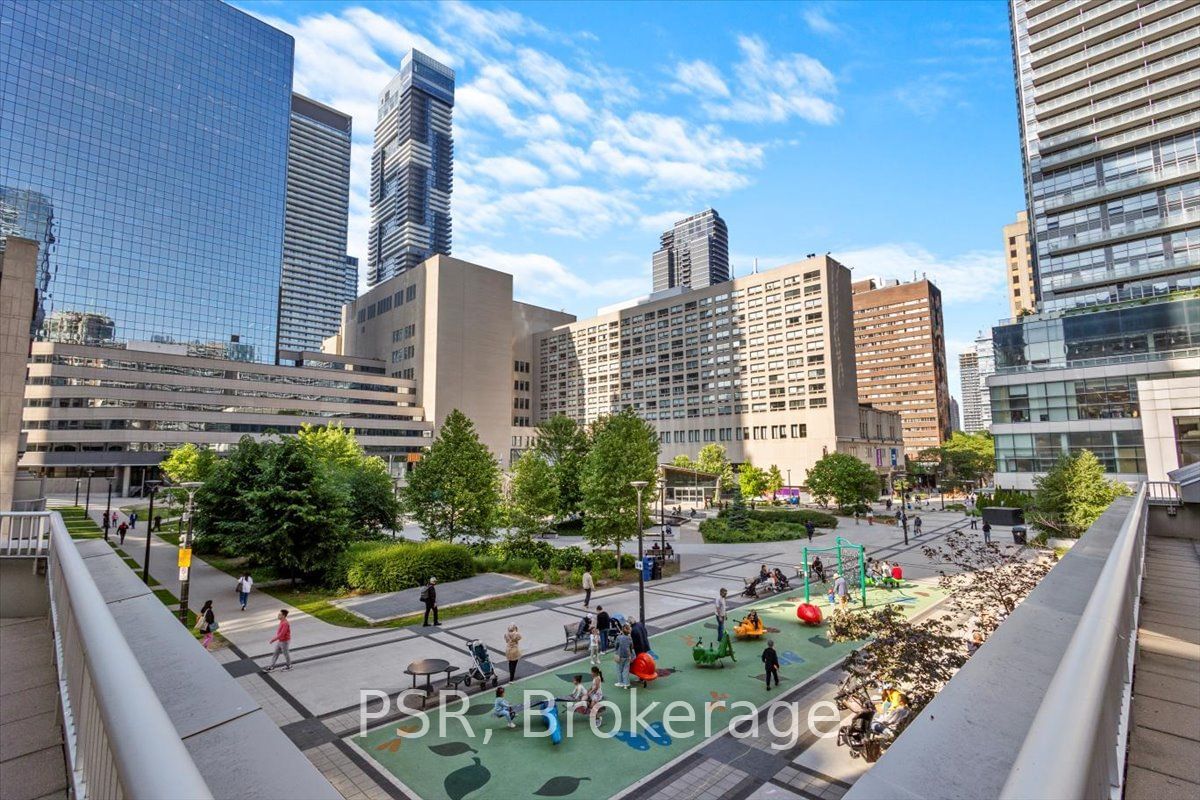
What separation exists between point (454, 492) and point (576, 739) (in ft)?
71.8

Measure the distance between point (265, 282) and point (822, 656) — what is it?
13928cm

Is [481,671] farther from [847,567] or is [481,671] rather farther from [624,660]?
[847,567]

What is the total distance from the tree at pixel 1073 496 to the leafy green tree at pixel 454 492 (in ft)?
105

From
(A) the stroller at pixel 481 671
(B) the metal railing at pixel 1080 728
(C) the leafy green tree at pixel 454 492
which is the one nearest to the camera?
(B) the metal railing at pixel 1080 728

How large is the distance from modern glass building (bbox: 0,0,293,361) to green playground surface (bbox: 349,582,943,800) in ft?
413

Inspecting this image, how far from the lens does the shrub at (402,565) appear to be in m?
24.8

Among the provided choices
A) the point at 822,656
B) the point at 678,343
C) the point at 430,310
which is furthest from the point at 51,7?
the point at 822,656

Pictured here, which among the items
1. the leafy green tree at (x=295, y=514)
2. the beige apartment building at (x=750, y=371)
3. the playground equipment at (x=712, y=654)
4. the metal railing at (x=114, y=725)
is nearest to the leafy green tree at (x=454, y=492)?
the leafy green tree at (x=295, y=514)

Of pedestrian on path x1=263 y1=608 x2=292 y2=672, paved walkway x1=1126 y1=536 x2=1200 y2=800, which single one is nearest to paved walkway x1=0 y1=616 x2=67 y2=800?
paved walkway x1=1126 y1=536 x2=1200 y2=800

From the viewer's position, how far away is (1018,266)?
122625 mm

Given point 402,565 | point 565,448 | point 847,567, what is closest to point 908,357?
point 565,448

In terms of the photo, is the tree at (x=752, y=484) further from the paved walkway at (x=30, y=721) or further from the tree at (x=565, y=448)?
the paved walkway at (x=30, y=721)

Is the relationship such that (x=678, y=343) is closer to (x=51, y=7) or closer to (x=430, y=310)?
(x=430, y=310)

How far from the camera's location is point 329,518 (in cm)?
2548
